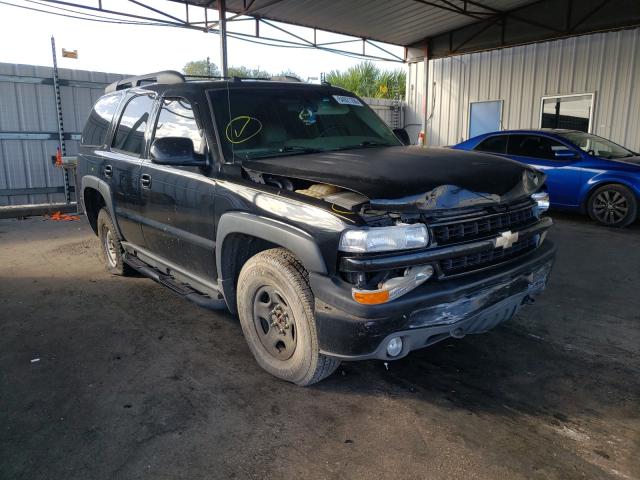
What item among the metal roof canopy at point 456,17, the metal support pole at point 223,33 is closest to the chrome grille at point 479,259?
the metal support pole at point 223,33

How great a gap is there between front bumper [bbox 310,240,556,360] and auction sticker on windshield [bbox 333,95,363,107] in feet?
6.90

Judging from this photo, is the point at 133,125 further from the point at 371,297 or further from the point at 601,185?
the point at 601,185

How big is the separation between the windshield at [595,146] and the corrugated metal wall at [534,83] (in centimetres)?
357

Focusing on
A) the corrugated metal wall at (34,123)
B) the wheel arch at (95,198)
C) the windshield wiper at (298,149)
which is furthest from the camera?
the corrugated metal wall at (34,123)

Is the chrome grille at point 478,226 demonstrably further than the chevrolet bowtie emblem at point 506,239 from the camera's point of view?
No

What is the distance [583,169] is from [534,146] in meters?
0.96

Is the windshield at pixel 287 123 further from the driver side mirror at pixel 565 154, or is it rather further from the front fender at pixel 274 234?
the driver side mirror at pixel 565 154

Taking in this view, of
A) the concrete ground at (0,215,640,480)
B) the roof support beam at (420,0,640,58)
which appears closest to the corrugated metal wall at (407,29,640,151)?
the roof support beam at (420,0,640,58)

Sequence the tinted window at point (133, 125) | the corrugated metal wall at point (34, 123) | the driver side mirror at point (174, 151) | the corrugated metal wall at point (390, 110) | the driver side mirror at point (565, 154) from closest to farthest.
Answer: the driver side mirror at point (174, 151) < the tinted window at point (133, 125) < the driver side mirror at point (565, 154) < the corrugated metal wall at point (34, 123) < the corrugated metal wall at point (390, 110)

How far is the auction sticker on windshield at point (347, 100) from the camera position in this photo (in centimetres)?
421

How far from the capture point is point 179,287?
3.88 meters

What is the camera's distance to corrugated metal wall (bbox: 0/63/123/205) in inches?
369

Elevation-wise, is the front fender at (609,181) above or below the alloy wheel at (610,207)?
above

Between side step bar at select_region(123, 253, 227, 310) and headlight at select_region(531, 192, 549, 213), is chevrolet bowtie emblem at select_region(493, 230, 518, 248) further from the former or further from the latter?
side step bar at select_region(123, 253, 227, 310)
